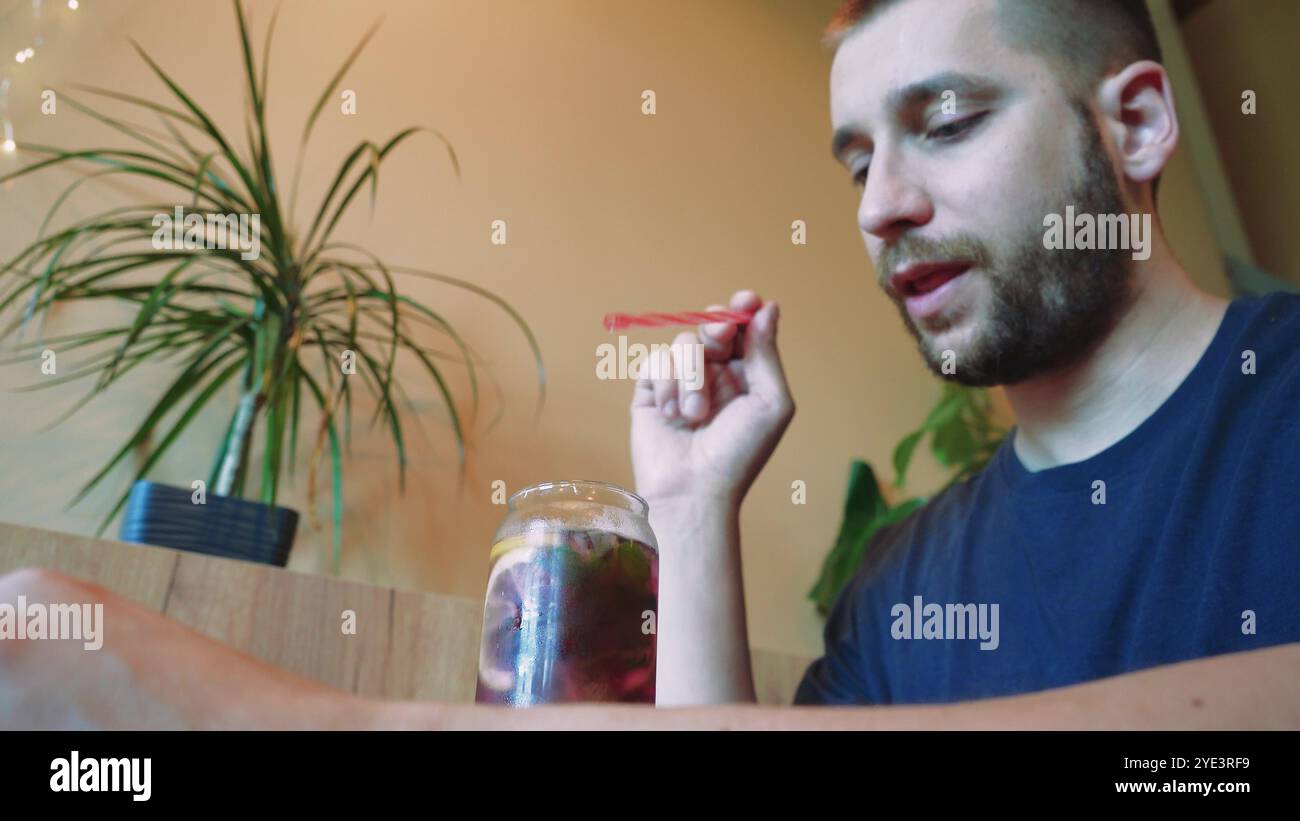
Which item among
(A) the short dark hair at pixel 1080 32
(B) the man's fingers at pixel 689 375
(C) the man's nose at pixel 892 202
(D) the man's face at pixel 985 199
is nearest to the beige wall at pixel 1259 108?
(A) the short dark hair at pixel 1080 32

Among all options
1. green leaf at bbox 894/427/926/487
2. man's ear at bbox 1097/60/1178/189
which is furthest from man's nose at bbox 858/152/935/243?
green leaf at bbox 894/427/926/487

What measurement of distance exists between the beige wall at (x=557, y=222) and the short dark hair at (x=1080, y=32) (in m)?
0.84

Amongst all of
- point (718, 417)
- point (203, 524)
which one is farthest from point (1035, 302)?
point (203, 524)

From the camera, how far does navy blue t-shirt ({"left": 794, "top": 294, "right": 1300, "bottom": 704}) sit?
84 centimetres

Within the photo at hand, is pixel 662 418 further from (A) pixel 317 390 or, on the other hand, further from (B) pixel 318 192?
(B) pixel 318 192

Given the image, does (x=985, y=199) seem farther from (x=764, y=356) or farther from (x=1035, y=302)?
(x=764, y=356)

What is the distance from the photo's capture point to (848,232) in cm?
236

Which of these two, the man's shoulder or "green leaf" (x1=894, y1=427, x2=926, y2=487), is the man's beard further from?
"green leaf" (x1=894, y1=427, x2=926, y2=487)

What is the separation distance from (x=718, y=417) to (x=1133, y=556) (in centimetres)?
45

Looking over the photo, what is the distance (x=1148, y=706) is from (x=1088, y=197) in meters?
0.92

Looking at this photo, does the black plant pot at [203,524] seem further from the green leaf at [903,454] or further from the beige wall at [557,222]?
the green leaf at [903,454]

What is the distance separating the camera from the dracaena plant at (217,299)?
132 cm

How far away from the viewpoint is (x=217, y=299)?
1500mm
